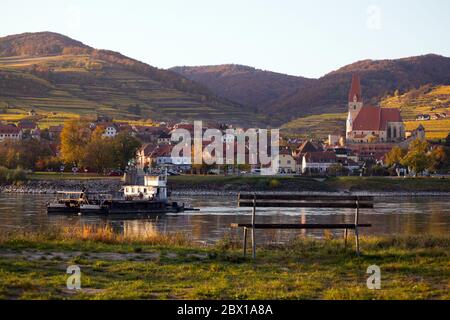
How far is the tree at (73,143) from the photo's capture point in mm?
106188

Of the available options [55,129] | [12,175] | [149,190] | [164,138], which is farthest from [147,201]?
[164,138]

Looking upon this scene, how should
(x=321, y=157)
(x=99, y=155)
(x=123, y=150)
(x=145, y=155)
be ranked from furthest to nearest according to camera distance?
(x=145, y=155)
(x=321, y=157)
(x=99, y=155)
(x=123, y=150)

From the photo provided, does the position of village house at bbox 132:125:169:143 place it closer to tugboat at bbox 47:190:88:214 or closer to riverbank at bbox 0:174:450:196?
riverbank at bbox 0:174:450:196

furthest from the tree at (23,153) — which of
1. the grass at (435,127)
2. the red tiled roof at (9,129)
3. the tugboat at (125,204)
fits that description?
the grass at (435,127)

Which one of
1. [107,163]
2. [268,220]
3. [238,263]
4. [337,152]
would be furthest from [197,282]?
[337,152]

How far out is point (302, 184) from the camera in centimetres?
9588

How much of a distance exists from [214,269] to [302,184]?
8289cm

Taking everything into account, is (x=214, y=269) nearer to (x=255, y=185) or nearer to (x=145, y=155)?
(x=255, y=185)

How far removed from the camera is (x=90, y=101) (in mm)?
187375

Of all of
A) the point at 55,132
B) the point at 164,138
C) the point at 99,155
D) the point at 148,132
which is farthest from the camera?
the point at 148,132

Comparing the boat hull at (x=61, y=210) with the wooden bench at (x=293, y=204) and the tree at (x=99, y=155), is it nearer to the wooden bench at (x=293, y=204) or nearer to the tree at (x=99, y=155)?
the wooden bench at (x=293, y=204)

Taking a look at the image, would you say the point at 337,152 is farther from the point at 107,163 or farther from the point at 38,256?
the point at 38,256

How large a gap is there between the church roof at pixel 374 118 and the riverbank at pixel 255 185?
173 ft

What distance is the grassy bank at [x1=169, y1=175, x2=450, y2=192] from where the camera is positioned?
9388cm
